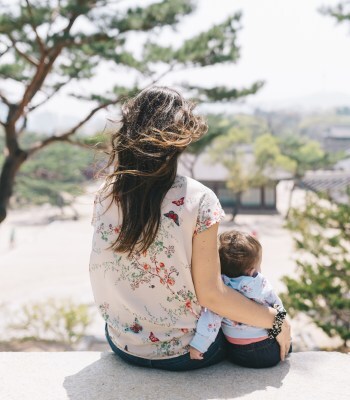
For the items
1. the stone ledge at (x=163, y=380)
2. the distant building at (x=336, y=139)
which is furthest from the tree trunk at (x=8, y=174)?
the distant building at (x=336, y=139)

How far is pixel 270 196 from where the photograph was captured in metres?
24.0

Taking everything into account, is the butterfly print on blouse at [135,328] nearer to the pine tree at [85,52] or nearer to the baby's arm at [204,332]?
the baby's arm at [204,332]

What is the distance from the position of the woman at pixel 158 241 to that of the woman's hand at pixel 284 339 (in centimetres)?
6

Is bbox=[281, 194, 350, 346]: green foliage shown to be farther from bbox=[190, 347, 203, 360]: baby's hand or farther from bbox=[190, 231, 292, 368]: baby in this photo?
bbox=[190, 347, 203, 360]: baby's hand

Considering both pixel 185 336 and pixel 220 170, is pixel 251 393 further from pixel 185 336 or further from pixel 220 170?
pixel 220 170

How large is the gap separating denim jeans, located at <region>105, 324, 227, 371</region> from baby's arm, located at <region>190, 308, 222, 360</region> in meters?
0.07

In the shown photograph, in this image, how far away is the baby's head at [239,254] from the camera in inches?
66.2

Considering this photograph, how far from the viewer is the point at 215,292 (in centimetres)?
149

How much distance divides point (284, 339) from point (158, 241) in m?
0.62

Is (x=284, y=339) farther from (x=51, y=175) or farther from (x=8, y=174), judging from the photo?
(x=51, y=175)

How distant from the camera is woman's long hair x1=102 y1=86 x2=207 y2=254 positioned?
1.42m

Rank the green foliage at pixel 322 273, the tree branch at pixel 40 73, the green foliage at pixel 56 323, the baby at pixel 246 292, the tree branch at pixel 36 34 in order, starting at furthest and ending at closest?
the green foliage at pixel 56 323 < the tree branch at pixel 40 73 < the tree branch at pixel 36 34 < the green foliage at pixel 322 273 < the baby at pixel 246 292

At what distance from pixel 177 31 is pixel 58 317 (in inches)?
163

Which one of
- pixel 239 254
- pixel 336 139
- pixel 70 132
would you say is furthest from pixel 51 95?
pixel 336 139
